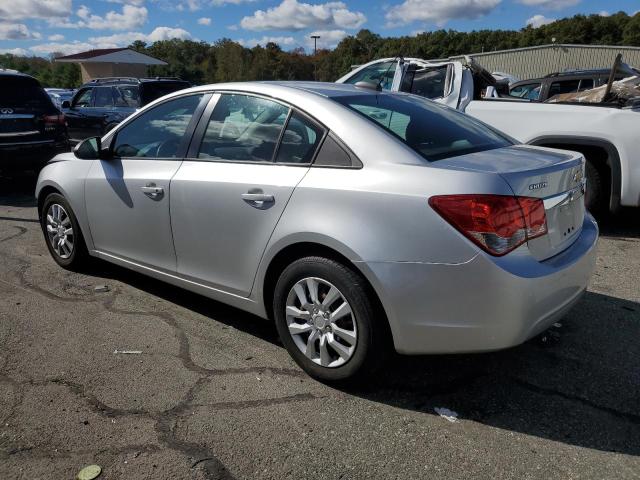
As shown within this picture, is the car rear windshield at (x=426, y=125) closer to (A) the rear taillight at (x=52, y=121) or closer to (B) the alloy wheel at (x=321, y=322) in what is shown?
(B) the alloy wheel at (x=321, y=322)

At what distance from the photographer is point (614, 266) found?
5.13 m

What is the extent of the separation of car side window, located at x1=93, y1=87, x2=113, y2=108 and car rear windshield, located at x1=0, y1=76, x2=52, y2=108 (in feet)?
7.78

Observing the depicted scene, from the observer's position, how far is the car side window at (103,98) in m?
11.5

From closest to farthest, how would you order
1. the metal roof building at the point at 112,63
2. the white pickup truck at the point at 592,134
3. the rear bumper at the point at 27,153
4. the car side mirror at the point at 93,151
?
the car side mirror at the point at 93,151, the white pickup truck at the point at 592,134, the rear bumper at the point at 27,153, the metal roof building at the point at 112,63

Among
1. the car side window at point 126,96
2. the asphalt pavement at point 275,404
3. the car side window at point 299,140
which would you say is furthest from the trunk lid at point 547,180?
the car side window at point 126,96

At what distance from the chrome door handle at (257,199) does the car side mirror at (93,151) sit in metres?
1.62

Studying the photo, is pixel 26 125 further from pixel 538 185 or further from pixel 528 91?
pixel 528 91

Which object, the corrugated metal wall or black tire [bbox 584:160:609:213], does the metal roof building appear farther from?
black tire [bbox 584:160:609:213]

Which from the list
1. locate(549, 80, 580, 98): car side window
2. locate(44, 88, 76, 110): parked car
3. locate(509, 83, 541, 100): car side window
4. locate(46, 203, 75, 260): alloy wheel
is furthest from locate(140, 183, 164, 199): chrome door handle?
locate(44, 88, 76, 110): parked car

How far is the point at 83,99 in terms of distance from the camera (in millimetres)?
12562

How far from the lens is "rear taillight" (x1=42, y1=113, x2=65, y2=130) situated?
898cm

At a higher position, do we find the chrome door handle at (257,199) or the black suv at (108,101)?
the chrome door handle at (257,199)

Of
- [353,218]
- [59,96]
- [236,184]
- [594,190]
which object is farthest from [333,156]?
[59,96]

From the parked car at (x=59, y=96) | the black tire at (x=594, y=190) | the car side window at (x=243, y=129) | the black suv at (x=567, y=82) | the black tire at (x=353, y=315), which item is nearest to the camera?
the black tire at (x=353, y=315)
